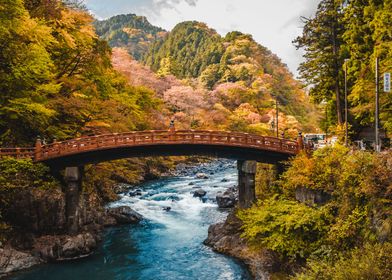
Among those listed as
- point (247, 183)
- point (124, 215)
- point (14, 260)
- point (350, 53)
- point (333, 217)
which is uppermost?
point (350, 53)

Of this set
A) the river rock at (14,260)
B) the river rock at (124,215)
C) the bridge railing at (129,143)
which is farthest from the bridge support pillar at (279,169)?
the river rock at (14,260)

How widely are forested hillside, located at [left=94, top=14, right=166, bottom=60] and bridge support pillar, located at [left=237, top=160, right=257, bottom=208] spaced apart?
136 metres

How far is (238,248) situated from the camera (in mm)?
23125

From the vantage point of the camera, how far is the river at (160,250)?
68.0 feet

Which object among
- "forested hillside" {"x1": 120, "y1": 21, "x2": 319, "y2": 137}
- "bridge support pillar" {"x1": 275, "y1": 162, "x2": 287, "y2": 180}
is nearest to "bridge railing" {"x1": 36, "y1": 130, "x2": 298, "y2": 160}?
"bridge support pillar" {"x1": 275, "y1": 162, "x2": 287, "y2": 180}

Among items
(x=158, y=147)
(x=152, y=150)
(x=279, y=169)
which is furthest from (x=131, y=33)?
(x=279, y=169)

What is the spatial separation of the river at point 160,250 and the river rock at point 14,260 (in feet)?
2.07

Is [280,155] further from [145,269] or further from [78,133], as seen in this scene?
[78,133]

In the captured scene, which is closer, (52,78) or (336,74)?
(52,78)

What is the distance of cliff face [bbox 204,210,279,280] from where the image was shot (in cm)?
2011

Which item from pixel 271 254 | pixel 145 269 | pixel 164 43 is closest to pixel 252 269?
pixel 271 254

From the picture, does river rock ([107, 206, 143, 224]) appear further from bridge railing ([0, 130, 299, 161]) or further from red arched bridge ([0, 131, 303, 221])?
bridge railing ([0, 130, 299, 161])

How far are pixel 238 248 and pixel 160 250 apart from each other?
547cm

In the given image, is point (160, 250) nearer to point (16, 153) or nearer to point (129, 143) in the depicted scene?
point (129, 143)
